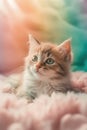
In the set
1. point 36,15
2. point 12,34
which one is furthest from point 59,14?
point 12,34

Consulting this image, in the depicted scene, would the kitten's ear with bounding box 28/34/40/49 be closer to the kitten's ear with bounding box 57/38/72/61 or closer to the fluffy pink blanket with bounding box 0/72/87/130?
the kitten's ear with bounding box 57/38/72/61

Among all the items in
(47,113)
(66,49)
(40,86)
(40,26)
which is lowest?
(47,113)

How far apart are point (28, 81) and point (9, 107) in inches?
5.3

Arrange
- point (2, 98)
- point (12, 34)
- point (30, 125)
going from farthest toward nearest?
point (12, 34), point (2, 98), point (30, 125)

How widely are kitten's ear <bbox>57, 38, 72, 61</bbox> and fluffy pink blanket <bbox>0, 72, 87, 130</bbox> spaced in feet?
0.48

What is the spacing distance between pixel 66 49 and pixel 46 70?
12 centimetres

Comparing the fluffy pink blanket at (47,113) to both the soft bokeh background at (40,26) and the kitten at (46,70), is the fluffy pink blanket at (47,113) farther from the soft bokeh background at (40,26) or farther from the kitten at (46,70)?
the soft bokeh background at (40,26)

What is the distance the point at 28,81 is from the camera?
45.7 inches

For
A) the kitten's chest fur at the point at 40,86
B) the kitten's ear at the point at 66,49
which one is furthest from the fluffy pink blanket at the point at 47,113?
the kitten's ear at the point at 66,49

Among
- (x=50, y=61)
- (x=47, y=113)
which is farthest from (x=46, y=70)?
(x=47, y=113)

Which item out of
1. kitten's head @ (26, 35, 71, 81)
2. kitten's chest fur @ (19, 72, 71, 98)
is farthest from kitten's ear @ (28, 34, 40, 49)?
kitten's chest fur @ (19, 72, 71, 98)

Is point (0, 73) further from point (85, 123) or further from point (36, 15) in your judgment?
point (85, 123)

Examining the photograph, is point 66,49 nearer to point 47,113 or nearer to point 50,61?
point 50,61

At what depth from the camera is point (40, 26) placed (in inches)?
47.6
